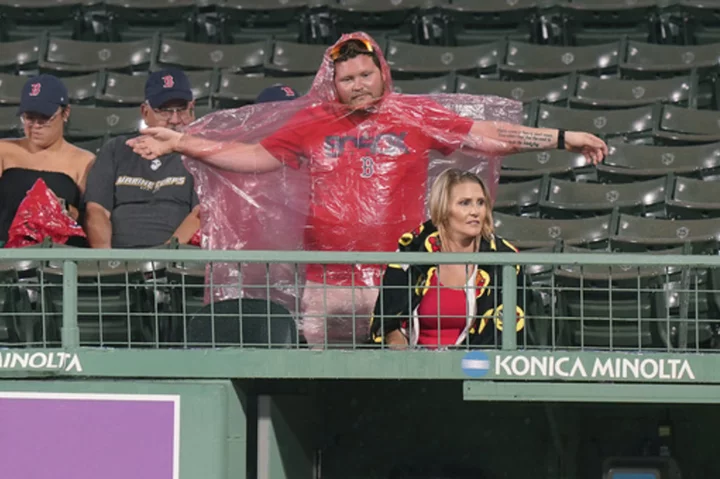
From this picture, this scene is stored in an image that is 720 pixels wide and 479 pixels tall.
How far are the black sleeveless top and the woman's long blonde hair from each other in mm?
2362

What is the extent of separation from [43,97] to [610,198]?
9.40 ft

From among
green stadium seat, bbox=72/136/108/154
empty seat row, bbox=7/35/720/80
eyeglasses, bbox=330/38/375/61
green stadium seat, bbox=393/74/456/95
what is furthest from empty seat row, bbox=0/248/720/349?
empty seat row, bbox=7/35/720/80

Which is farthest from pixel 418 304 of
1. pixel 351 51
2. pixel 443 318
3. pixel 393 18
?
pixel 393 18

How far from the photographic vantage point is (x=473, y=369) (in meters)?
4.62

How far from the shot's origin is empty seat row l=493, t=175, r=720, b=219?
728cm

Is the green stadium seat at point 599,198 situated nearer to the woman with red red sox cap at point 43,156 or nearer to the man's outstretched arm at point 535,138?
the man's outstretched arm at point 535,138

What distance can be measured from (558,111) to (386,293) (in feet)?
12.2

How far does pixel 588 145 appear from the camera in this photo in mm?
5230

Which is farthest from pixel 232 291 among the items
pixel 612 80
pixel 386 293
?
pixel 612 80

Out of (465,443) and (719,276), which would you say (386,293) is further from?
(719,276)

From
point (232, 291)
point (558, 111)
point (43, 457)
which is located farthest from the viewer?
point (558, 111)

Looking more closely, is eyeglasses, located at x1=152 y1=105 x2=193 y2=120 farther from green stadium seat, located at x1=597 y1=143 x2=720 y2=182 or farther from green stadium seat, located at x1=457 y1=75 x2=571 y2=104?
green stadium seat, located at x1=457 y1=75 x2=571 y2=104

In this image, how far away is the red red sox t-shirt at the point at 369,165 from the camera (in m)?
5.38

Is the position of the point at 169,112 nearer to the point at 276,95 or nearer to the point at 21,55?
the point at 276,95
